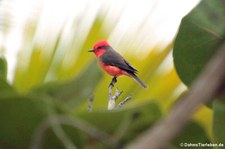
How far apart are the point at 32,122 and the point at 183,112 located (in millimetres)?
117

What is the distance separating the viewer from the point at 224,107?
37 centimetres

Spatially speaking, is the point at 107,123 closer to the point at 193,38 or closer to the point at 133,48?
the point at 193,38

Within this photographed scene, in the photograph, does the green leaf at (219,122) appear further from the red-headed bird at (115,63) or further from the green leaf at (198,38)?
the red-headed bird at (115,63)

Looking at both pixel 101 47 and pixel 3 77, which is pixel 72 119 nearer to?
pixel 3 77

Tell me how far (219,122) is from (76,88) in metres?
0.14

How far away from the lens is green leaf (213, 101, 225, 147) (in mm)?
369

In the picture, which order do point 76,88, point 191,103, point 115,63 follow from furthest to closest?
point 115,63
point 76,88
point 191,103

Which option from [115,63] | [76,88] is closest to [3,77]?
[76,88]

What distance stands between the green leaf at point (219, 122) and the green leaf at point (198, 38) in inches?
1.5

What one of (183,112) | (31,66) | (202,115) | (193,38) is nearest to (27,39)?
(31,66)

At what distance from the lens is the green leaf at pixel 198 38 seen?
0.33 m

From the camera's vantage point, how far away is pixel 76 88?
309mm

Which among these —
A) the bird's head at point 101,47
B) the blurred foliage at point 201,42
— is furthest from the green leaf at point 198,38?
the bird's head at point 101,47

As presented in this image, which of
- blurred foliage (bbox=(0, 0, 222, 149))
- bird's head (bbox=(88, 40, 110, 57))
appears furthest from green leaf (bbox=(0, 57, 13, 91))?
bird's head (bbox=(88, 40, 110, 57))
